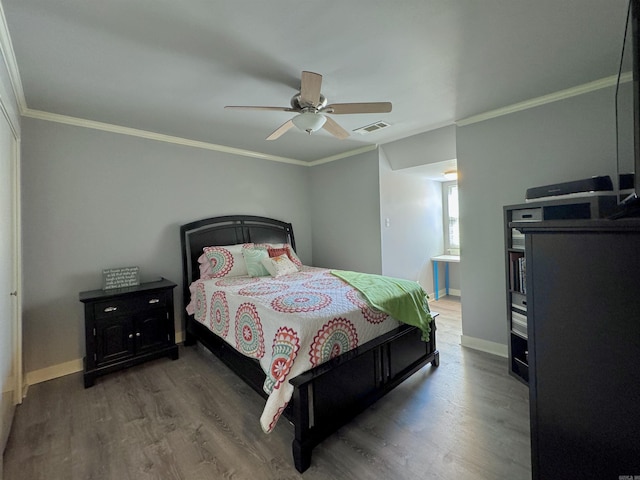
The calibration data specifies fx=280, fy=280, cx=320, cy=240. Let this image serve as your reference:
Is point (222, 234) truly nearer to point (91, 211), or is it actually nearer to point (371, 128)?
point (91, 211)

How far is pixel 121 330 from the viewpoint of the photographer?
2713 millimetres

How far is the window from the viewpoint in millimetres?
5344

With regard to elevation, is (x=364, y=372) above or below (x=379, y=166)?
below

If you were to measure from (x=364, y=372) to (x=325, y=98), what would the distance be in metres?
2.22

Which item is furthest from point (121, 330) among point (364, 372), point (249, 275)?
point (364, 372)

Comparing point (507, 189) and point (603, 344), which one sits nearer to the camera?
point (603, 344)

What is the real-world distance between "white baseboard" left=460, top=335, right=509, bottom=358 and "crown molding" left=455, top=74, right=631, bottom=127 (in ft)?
7.79

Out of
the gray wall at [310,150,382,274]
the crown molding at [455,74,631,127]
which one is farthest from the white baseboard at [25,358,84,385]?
the crown molding at [455,74,631,127]

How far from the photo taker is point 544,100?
2.57 metres

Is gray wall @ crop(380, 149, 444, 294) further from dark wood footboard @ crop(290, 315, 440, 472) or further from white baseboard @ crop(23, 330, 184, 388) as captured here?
white baseboard @ crop(23, 330, 184, 388)

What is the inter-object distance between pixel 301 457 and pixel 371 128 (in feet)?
10.3

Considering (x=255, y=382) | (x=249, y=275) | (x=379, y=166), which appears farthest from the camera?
(x=379, y=166)

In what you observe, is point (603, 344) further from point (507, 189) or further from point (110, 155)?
point (110, 155)

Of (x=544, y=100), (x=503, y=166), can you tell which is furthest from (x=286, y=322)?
(x=544, y=100)
